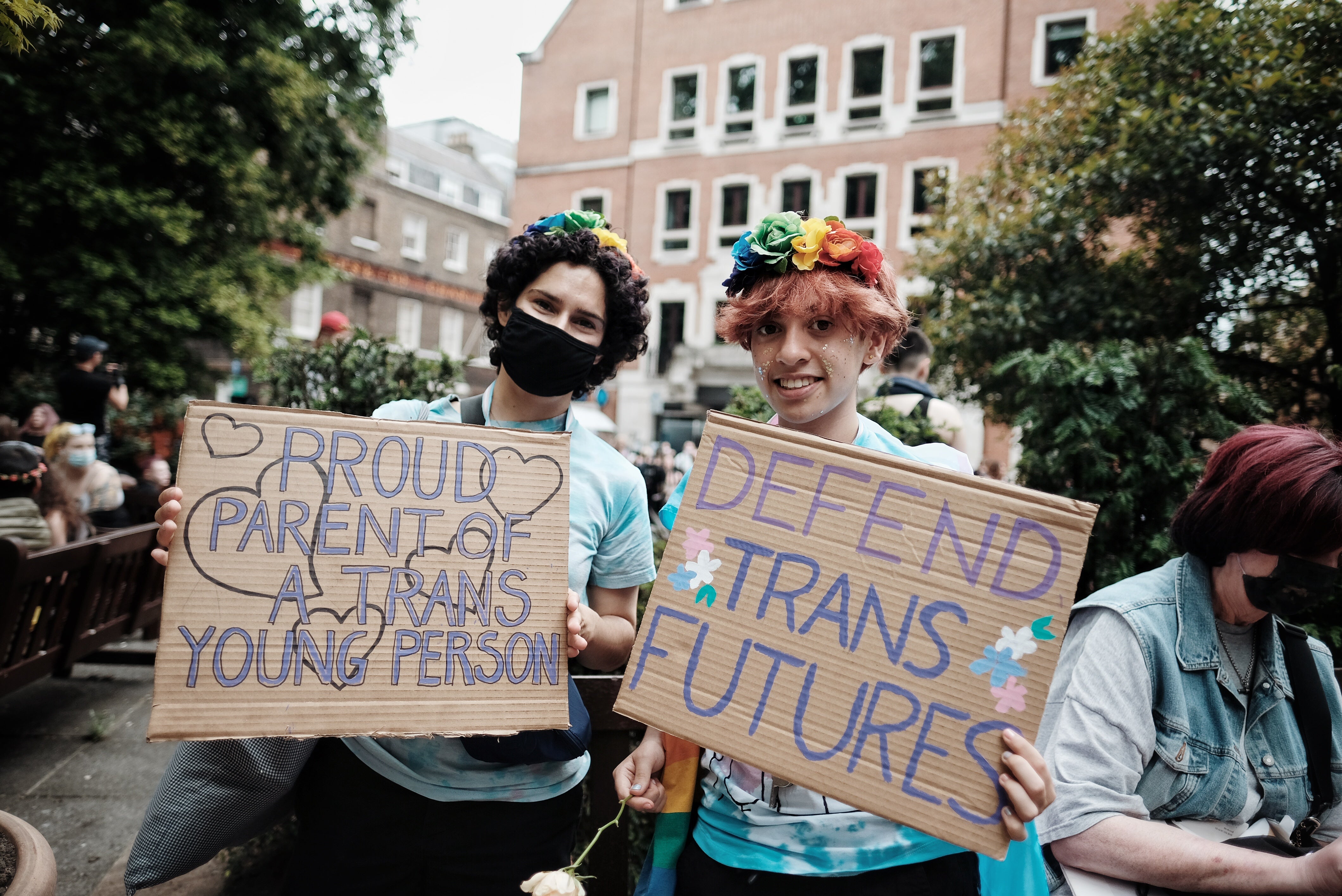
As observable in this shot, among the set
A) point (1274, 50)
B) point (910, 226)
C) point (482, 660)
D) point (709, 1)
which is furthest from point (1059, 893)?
point (709, 1)

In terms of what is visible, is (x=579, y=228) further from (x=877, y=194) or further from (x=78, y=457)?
(x=877, y=194)

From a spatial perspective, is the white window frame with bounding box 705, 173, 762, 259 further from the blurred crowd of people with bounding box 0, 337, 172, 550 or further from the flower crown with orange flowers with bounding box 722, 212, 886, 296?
the flower crown with orange flowers with bounding box 722, 212, 886, 296

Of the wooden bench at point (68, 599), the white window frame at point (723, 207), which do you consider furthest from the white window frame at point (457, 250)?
the wooden bench at point (68, 599)

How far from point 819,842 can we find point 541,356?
116 cm

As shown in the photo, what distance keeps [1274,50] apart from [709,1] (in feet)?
61.3

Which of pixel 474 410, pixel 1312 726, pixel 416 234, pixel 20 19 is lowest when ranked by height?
pixel 1312 726

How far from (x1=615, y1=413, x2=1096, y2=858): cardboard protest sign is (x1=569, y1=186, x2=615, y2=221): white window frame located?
22055 mm

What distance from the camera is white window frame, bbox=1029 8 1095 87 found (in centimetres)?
1734

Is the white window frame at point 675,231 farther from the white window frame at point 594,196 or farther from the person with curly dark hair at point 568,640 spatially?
the person with curly dark hair at point 568,640

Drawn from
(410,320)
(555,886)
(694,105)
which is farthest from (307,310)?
(555,886)

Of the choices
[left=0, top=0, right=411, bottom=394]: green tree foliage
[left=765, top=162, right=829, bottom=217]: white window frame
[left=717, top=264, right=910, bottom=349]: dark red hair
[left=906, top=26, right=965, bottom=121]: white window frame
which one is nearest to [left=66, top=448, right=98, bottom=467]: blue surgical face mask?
[left=0, top=0, right=411, bottom=394]: green tree foliage

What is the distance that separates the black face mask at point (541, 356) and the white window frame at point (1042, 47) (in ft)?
63.7

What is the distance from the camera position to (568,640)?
148 centimetres

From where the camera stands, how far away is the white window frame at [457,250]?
29.8 m
